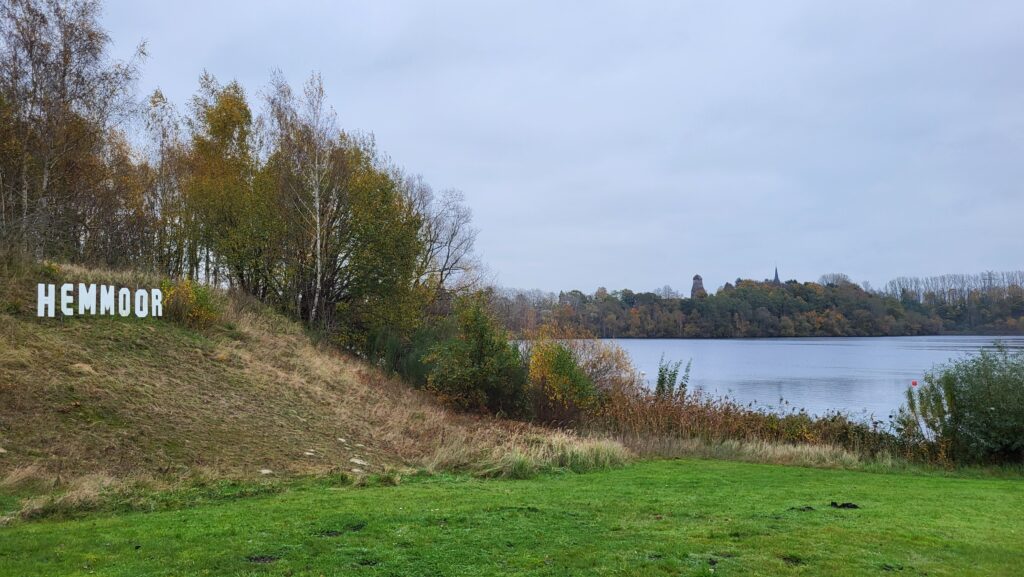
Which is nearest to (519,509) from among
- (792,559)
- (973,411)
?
(792,559)

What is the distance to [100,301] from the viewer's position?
1620 cm

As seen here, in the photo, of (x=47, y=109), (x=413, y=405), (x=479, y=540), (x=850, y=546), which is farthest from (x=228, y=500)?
A: (x=47, y=109)

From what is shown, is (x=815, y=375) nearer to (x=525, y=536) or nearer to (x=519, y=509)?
(x=519, y=509)

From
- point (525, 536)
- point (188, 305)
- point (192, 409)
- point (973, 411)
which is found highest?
point (188, 305)

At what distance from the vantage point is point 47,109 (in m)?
18.3

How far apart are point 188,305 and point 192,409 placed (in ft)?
21.6

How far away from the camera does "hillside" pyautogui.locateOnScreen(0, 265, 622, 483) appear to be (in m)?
10.1

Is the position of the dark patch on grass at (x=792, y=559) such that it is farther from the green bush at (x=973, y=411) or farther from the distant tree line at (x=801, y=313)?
the distant tree line at (x=801, y=313)

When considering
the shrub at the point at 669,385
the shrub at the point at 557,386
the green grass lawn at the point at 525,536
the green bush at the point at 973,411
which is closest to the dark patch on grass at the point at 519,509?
the green grass lawn at the point at 525,536

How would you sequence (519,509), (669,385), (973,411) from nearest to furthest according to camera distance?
1. (519,509)
2. (973,411)
3. (669,385)

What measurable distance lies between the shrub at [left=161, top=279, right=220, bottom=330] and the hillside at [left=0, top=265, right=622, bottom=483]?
0.37m

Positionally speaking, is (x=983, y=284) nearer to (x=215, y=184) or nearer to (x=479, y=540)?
(x=215, y=184)

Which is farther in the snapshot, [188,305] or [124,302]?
[188,305]

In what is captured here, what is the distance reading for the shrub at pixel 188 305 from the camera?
1830cm
